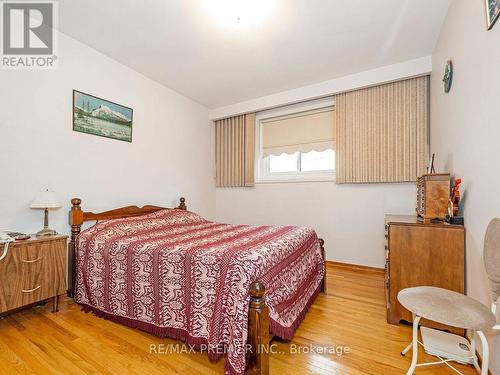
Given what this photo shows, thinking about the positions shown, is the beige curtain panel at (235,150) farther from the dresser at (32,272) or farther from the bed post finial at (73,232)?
the dresser at (32,272)

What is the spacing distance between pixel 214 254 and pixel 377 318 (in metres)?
1.54

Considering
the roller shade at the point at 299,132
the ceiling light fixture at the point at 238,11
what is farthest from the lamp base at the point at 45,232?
the roller shade at the point at 299,132

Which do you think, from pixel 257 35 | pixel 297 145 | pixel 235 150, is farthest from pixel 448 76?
pixel 235 150

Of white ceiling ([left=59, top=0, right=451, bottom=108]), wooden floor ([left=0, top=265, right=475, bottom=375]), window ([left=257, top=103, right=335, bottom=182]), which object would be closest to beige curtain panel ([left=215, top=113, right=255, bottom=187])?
window ([left=257, top=103, right=335, bottom=182])

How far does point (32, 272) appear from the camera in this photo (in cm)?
189

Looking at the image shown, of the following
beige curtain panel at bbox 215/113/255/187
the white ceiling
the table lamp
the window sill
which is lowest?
the table lamp

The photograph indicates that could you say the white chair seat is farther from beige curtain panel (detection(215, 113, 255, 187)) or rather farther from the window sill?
beige curtain panel (detection(215, 113, 255, 187))

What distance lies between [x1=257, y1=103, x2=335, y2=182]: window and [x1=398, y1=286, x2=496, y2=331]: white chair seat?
232 centimetres

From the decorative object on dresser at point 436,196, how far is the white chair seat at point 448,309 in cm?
76

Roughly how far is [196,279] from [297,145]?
2.85 m

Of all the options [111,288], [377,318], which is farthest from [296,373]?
[111,288]

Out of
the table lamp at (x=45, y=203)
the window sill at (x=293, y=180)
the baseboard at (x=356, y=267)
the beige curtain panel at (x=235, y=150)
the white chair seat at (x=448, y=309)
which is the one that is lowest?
the baseboard at (x=356, y=267)

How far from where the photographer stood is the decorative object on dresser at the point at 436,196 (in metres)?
1.89

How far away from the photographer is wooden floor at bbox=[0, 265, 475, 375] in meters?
1.44
